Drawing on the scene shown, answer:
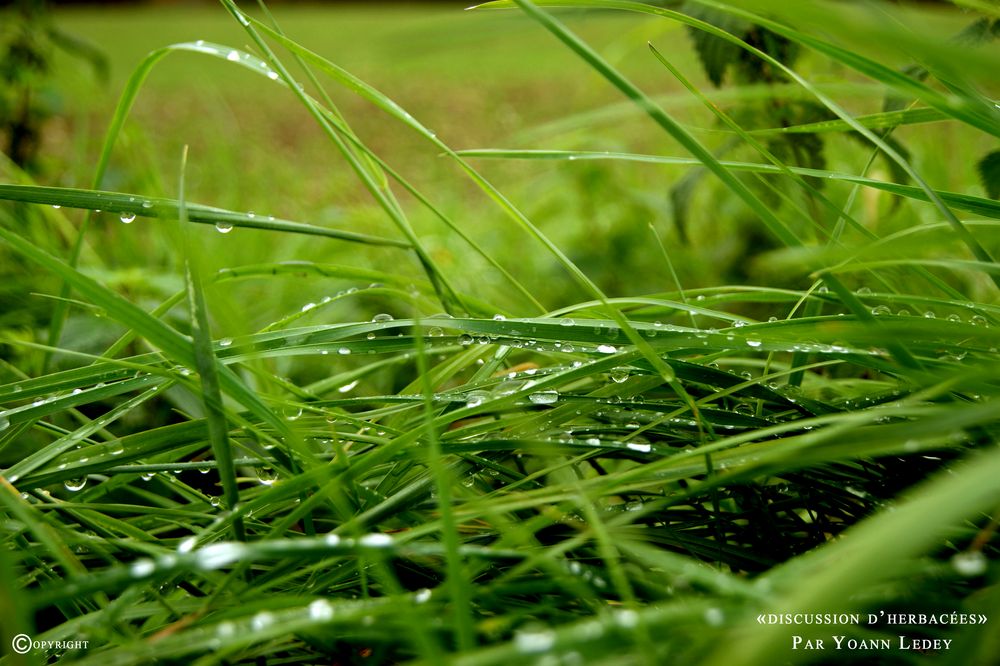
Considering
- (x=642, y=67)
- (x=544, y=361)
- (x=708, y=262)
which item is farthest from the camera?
(x=642, y=67)

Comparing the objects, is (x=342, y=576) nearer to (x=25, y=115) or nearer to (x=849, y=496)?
(x=849, y=496)

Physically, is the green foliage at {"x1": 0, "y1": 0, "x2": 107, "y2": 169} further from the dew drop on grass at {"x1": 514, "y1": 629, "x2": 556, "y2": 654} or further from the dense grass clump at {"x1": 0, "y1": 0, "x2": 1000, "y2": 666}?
the dew drop on grass at {"x1": 514, "y1": 629, "x2": 556, "y2": 654}

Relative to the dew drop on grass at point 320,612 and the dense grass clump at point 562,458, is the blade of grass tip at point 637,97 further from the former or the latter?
the dew drop on grass at point 320,612

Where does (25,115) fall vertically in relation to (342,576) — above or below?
above

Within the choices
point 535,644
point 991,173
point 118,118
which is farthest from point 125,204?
point 991,173

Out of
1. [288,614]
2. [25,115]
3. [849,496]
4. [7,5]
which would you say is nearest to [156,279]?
[25,115]

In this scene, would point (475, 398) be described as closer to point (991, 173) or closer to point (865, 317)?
point (865, 317)

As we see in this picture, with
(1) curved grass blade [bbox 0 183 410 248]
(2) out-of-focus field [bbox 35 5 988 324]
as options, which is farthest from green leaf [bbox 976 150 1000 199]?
(1) curved grass blade [bbox 0 183 410 248]

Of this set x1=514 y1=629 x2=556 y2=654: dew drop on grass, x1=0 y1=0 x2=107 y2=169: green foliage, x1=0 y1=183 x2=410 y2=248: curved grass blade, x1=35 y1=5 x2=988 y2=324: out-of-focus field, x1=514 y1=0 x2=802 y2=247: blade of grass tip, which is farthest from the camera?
x1=0 y1=0 x2=107 y2=169: green foliage
